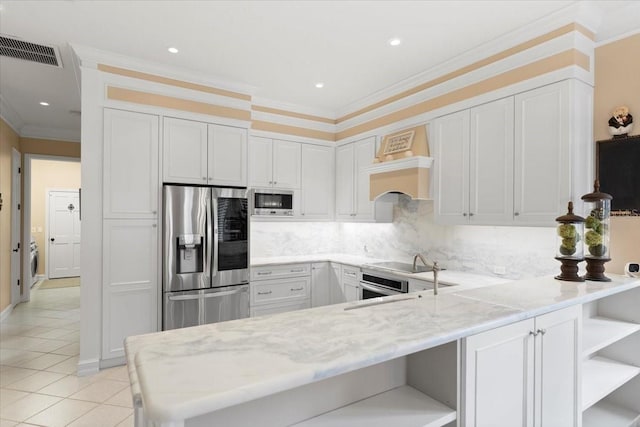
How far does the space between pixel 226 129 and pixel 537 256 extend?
318 cm

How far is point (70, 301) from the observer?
233 inches

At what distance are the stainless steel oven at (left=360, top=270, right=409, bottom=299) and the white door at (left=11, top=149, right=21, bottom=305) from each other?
531 centimetres

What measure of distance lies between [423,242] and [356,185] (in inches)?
44.3

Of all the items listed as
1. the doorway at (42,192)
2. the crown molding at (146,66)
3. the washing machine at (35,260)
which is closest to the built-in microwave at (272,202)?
the crown molding at (146,66)

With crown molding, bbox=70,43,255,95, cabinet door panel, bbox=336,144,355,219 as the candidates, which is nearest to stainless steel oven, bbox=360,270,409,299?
cabinet door panel, bbox=336,144,355,219

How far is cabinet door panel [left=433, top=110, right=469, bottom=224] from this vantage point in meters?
Result: 3.17

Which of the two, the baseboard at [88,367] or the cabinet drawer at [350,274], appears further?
the cabinet drawer at [350,274]

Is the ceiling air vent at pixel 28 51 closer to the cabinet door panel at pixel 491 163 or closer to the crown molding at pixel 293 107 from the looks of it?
the crown molding at pixel 293 107

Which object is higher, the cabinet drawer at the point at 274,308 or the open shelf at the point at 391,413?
the open shelf at the point at 391,413

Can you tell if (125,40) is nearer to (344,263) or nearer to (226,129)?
(226,129)

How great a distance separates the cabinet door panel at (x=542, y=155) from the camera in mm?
2504

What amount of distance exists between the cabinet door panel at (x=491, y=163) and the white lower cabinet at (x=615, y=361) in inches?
34.0

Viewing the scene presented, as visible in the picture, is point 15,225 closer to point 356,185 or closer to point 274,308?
point 274,308

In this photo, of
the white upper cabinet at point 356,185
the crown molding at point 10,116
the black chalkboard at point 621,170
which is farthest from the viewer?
the crown molding at point 10,116
